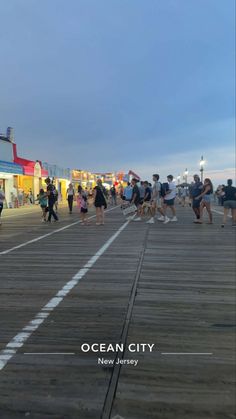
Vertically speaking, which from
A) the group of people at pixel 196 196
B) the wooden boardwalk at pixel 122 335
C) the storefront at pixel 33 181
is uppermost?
the storefront at pixel 33 181

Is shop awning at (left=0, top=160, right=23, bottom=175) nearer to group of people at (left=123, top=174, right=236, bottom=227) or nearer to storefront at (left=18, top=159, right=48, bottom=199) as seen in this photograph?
storefront at (left=18, top=159, right=48, bottom=199)

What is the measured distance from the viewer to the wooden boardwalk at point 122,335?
10.2 feet

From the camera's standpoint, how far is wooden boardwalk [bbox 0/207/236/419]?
10.2 ft

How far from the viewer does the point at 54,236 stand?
13.4 m

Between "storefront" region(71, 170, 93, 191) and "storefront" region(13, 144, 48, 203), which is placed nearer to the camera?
"storefront" region(13, 144, 48, 203)

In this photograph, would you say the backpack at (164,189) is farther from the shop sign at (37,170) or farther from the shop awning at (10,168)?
the shop sign at (37,170)

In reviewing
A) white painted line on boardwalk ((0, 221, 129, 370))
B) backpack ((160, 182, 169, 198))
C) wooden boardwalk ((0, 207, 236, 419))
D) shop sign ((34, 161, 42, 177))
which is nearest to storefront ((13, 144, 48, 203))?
shop sign ((34, 161, 42, 177))

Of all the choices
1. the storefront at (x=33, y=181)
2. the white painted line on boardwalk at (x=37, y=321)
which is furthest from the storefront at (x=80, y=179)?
the white painted line on boardwalk at (x=37, y=321)

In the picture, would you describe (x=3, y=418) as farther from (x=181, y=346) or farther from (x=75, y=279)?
(x=75, y=279)

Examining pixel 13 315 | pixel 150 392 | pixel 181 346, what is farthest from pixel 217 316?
pixel 13 315

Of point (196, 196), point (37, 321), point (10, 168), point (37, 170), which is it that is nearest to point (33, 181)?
point (37, 170)

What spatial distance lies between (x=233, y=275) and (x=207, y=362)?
12.3 feet

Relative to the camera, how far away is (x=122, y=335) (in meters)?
4.42

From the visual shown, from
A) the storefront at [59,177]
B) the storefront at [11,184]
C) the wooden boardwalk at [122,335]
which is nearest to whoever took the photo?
the wooden boardwalk at [122,335]
